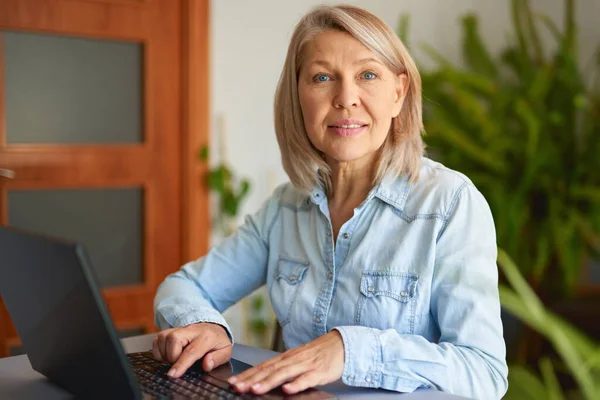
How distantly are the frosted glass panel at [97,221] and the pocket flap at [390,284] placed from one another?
6.35 feet

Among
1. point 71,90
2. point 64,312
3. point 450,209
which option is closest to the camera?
point 64,312

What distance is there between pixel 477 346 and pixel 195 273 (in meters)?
0.64

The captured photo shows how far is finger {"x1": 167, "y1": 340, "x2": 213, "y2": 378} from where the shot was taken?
1.20 metres

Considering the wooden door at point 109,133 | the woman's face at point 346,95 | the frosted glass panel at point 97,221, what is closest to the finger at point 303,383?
the woman's face at point 346,95

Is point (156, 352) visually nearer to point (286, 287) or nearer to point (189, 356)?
point (189, 356)

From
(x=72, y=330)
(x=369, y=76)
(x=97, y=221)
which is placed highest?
(x=369, y=76)

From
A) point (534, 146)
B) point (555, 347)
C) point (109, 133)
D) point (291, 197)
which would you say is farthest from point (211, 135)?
point (555, 347)

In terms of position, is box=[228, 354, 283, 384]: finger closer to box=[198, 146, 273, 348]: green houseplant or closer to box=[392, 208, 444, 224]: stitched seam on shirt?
box=[392, 208, 444, 224]: stitched seam on shirt

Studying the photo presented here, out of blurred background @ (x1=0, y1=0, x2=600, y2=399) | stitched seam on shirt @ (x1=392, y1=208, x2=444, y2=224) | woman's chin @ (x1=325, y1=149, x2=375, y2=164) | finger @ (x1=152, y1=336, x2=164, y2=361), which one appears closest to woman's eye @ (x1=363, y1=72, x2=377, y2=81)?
woman's chin @ (x1=325, y1=149, x2=375, y2=164)

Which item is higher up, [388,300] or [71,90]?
[71,90]

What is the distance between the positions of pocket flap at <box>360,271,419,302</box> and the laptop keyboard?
1.14 feet

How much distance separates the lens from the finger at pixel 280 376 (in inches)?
42.0

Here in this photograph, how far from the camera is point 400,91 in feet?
5.06

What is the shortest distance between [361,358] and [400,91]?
0.59 meters
